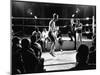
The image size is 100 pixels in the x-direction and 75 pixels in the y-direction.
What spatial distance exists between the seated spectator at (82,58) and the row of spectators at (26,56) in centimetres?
55

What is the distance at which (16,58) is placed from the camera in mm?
2109

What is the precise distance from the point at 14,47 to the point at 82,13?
1.10 m

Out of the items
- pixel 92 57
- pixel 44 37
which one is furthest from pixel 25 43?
pixel 92 57

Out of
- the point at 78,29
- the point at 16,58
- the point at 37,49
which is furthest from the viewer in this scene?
the point at 78,29

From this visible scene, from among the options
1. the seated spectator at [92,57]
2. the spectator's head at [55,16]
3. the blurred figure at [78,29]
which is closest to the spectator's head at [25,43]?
the spectator's head at [55,16]

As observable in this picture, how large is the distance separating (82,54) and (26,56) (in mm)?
829

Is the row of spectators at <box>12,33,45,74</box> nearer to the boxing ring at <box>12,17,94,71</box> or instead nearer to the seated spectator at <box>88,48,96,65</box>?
the boxing ring at <box>12,17,94,71</box>

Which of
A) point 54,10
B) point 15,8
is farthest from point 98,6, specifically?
point 15,8

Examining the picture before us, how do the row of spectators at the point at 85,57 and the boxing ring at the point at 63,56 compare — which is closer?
the boxing ring at the point at 63,56

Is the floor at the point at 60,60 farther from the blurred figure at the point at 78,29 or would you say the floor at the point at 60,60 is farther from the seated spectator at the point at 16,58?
the seated spectator at the point at 16,58

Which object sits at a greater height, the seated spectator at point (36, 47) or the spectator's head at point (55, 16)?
the spectator's head at point (55, 16)

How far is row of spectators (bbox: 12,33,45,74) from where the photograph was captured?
211cm

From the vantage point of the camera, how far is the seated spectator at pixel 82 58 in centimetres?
238

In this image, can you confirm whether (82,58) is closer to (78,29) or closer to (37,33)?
(78,29)
